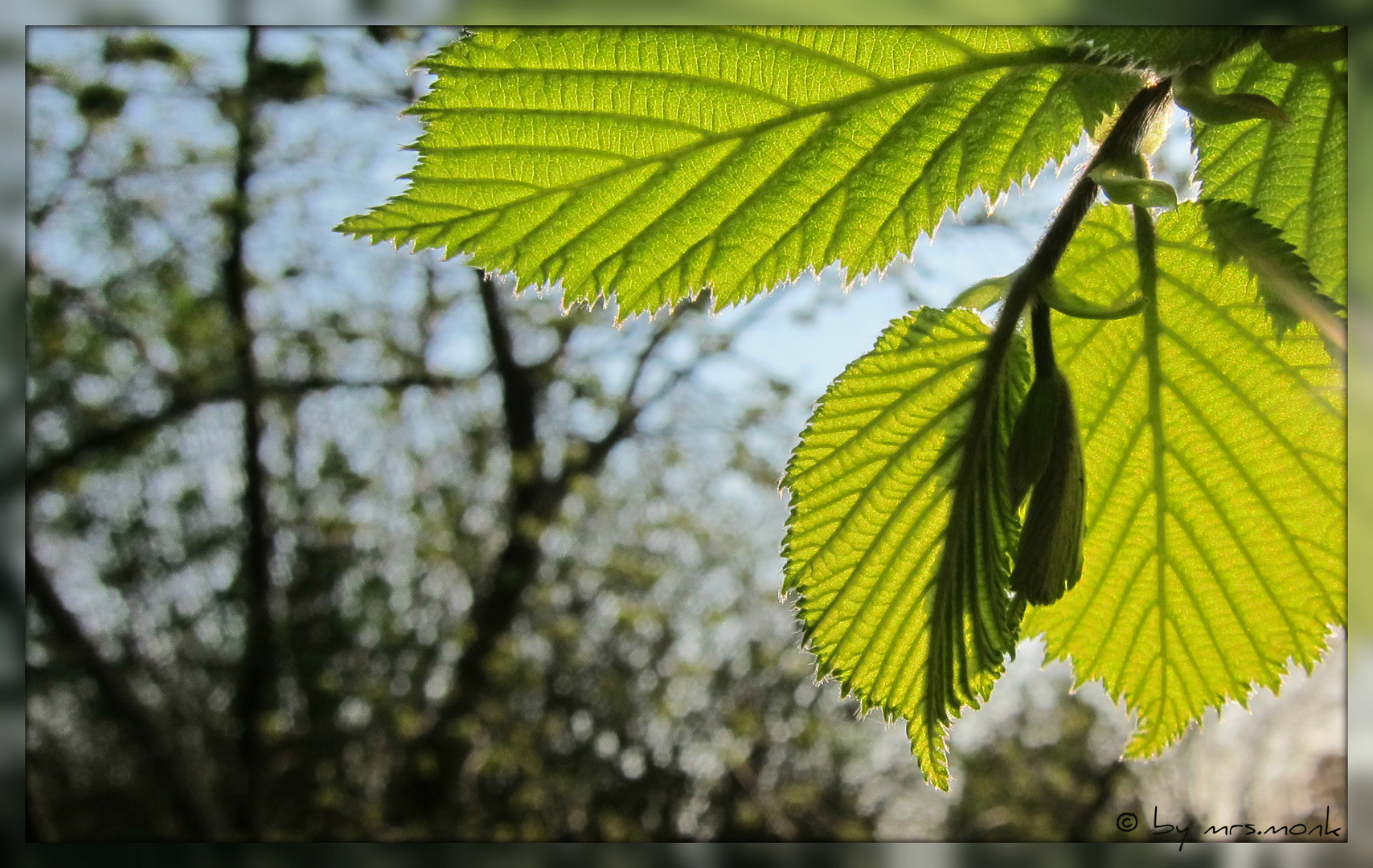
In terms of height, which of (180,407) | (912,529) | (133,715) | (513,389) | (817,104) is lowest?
(133,715)

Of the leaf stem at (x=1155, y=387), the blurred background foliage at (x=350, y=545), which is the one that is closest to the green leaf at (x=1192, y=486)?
the leaf stem at (x=1155, y=387)

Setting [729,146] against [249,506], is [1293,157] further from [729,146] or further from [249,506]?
[249,506]

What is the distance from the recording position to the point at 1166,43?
239 millimetres

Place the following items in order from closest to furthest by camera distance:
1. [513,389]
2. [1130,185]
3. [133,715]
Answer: [1130,185] → [133,715] → [513,389]

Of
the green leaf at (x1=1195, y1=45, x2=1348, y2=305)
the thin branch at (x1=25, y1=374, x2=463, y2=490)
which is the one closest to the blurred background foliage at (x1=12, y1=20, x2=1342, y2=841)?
the thin branch at (x1=25, y1=374, x2=463, y2=490)

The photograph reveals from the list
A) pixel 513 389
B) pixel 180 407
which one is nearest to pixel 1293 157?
pixel 513 389

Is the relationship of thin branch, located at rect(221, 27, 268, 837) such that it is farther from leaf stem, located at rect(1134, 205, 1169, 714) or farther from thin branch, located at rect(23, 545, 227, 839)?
leaf stem, located at rect(1134, 205, 1169, 714)

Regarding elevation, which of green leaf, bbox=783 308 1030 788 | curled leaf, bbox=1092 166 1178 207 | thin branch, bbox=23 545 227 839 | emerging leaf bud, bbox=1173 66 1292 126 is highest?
emerging leaf bud, bbox=1173 66 1292 126

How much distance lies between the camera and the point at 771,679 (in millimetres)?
3176

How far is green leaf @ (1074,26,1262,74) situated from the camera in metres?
0.23

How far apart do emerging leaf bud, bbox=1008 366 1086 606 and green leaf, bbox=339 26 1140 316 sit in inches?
2.5

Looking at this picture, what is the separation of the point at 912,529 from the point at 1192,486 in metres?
0.11

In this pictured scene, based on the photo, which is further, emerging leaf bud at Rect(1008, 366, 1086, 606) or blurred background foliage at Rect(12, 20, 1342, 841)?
blurred background foliage at Rect(12, 20, 1342, 841)

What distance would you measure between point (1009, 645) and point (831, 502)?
6 cm
